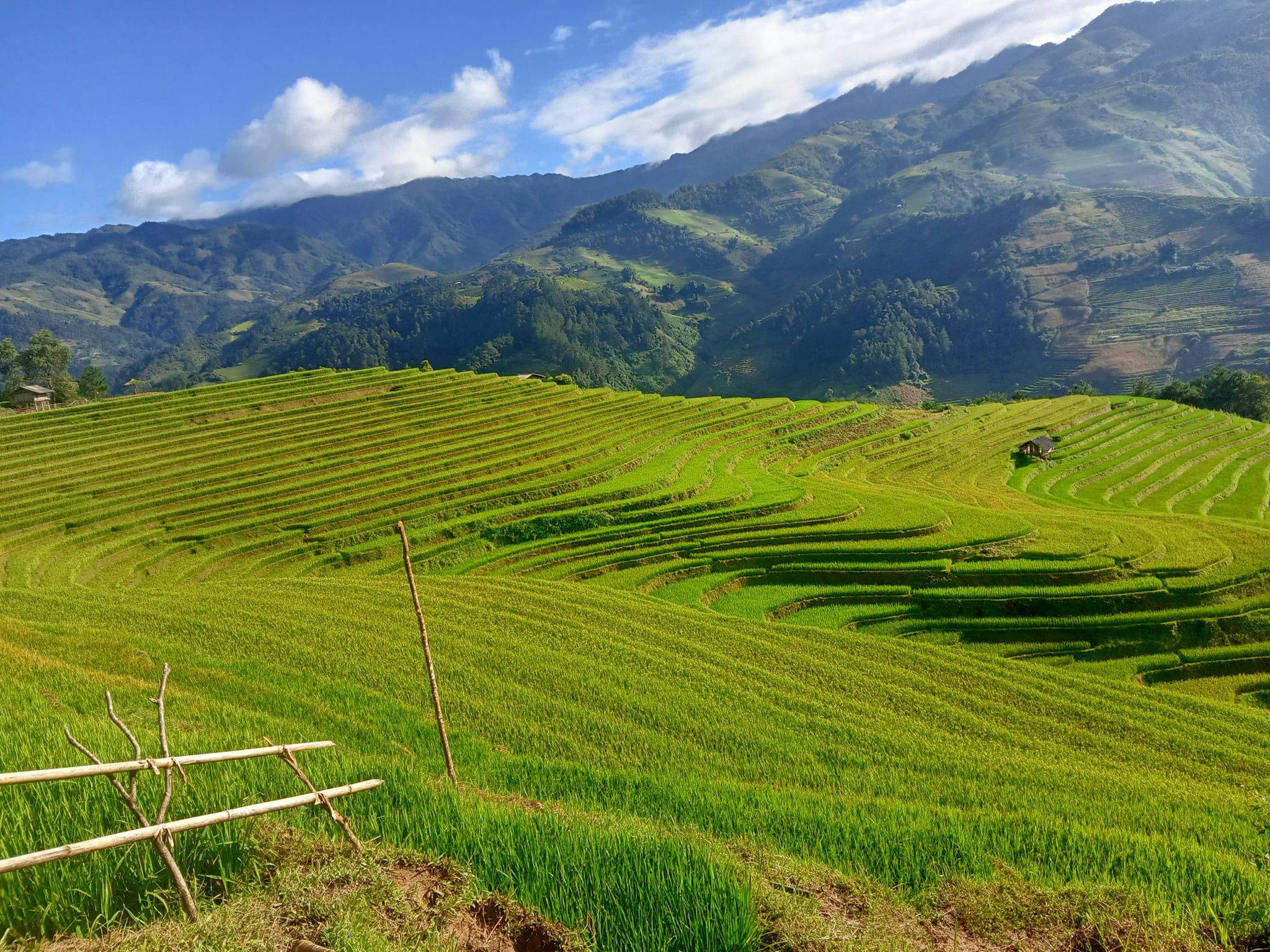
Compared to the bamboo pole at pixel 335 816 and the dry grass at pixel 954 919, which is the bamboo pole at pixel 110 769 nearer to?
the bamboo pole at pixel 335 816

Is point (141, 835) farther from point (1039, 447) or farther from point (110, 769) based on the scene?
point (1039, 447)

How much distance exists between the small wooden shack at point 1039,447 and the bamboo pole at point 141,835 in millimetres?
51724

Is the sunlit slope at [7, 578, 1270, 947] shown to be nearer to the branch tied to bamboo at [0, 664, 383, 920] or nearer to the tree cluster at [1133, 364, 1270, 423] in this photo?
the branch tied to bamboo at [0, 664, 383, 920]

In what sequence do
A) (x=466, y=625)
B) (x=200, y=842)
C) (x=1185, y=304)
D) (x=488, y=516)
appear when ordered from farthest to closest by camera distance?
(x=1185, y=304) < (x=488, y=516) < (x=466, y=625) < (x=200, y=842)

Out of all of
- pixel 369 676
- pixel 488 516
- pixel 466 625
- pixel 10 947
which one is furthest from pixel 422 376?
pixel 10 947

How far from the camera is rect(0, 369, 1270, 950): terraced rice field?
5.01 metres

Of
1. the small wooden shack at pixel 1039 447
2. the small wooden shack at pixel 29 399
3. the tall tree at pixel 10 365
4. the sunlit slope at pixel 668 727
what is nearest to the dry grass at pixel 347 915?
the sunlit slope at pixel 668 727

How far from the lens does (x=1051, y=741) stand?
1346 centimetres

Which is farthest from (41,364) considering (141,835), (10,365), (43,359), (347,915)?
(347,915)

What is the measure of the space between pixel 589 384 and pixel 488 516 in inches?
5512

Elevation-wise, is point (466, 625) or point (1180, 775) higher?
point (466, 625)

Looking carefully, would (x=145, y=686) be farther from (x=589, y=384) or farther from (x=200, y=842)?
Result: (x=589, y=384)

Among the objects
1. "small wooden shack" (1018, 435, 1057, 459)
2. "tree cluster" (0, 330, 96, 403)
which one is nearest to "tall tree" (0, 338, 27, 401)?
"tree cluster" (0, 330, 96, 403)

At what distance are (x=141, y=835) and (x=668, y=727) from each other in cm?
1010
